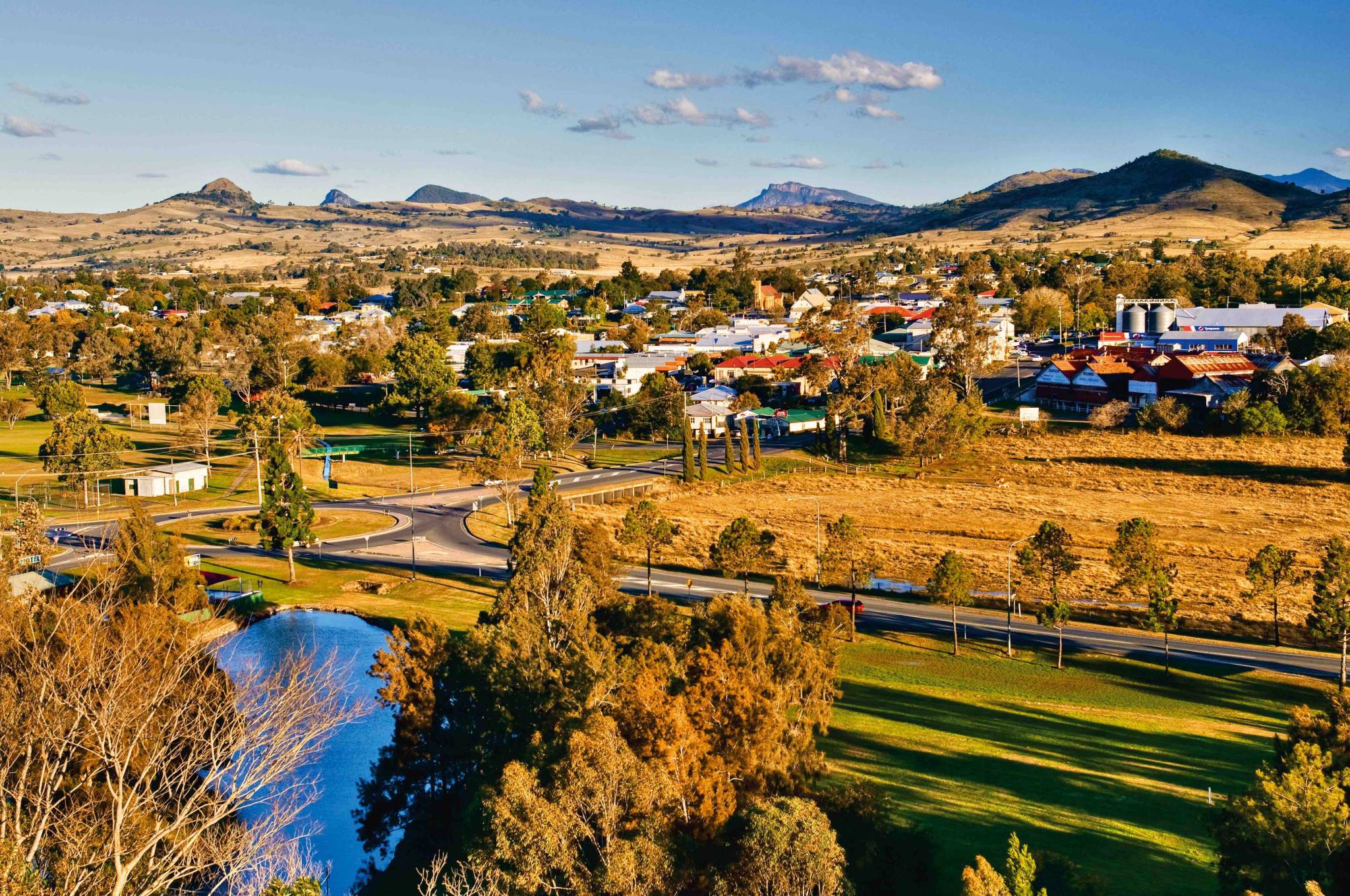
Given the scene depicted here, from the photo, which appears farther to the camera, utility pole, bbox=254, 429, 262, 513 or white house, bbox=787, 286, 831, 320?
white house, bbox=787, 286, 831, 320

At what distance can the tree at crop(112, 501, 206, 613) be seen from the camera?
38.0 metres

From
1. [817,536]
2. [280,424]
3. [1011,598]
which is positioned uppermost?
[280,424]

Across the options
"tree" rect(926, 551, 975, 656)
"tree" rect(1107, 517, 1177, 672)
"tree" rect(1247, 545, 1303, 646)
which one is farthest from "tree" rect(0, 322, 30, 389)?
"tree" rect(1247, 545, 1303, 646)

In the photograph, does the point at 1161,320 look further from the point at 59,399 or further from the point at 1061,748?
the point at 59,399

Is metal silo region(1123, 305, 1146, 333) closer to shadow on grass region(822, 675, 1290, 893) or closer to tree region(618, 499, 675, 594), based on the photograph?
tree region(618, 499, 675, 594)

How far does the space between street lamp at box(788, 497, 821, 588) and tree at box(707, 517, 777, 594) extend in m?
2.57

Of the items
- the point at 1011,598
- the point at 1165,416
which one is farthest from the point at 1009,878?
the point at 1165,416

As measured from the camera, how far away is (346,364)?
11131cm

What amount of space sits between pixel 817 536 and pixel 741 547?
11.0m

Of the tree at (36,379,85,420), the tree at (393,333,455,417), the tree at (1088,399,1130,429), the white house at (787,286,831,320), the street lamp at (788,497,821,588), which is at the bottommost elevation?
the street lamp at (788,497,821,588)

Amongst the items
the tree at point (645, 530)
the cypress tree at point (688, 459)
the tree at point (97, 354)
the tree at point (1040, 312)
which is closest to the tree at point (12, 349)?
the tree at point (97, 354)

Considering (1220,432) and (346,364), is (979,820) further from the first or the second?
(346,364)

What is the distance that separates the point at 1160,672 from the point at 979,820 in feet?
48.3

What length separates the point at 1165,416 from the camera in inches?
3253
